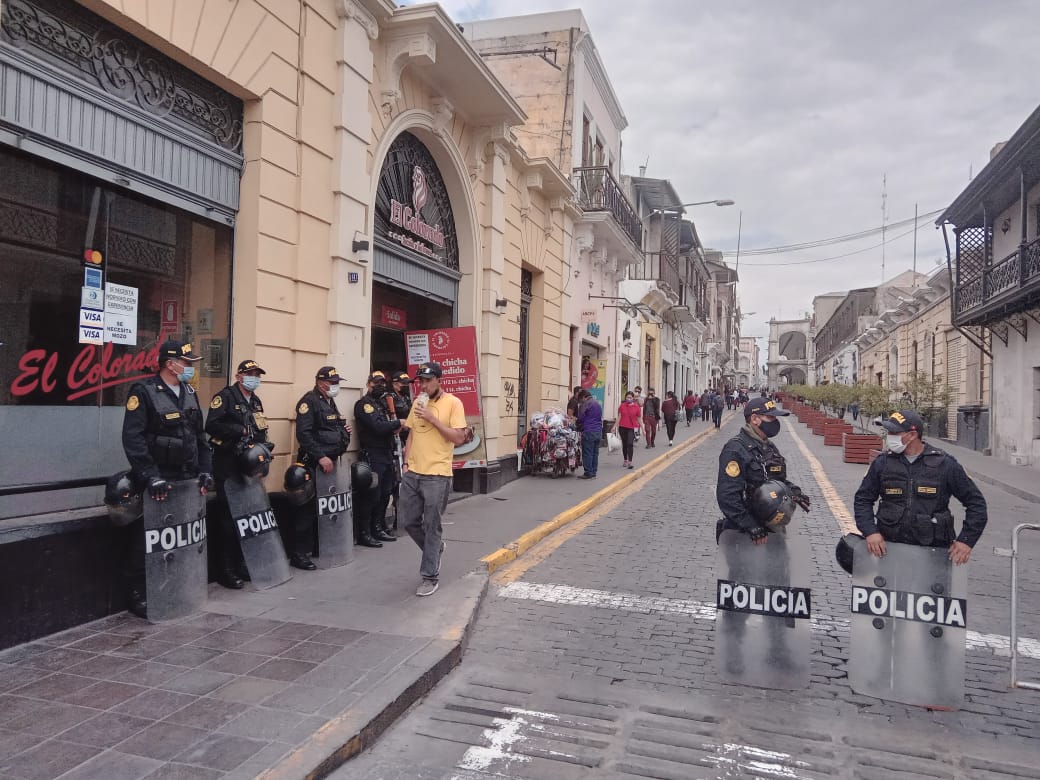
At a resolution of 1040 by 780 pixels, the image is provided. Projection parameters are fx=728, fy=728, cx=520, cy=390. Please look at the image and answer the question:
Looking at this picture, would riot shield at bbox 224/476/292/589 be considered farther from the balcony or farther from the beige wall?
the balcony

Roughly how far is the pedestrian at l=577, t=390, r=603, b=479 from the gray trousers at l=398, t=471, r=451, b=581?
7612mm

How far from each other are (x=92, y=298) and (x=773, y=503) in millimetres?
4744

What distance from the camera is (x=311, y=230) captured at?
6984mm

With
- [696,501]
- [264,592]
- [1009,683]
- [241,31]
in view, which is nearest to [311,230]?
[241,31]

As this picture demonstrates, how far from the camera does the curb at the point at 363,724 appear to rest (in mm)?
3113

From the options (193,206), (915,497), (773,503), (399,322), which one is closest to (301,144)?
(193,206)

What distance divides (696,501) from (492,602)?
20.3 ft

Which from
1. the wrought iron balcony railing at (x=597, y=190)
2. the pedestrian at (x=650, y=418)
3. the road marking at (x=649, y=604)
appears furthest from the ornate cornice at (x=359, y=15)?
the pedestrian at (x=650, y=418)

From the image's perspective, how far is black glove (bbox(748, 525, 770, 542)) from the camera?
4.32 meters

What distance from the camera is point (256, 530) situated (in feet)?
18.8

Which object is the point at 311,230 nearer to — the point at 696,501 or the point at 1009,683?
the point at 1009,683

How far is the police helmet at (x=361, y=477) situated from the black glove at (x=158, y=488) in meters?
2.25

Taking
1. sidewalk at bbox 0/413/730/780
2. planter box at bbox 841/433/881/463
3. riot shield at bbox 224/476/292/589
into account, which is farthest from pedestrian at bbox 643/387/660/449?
riot shield at bbox 224/476/292/589

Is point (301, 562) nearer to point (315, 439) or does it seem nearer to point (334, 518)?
point (334, 518)
